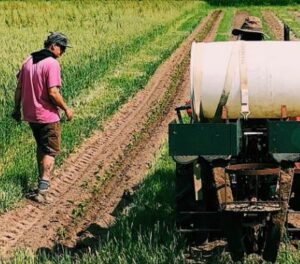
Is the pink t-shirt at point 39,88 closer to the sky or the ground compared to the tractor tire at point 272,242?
closer to the sky

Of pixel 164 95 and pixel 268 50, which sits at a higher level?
pixel 268 50

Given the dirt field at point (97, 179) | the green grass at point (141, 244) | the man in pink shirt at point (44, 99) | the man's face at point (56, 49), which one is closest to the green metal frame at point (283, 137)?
the green grass at point (141, 244)

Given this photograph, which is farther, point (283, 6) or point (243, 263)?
point (283, 6)

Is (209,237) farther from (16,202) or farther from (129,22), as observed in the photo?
(129,22)

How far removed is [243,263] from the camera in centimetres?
572

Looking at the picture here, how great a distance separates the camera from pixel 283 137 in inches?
212

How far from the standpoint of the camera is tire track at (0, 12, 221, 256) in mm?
7145

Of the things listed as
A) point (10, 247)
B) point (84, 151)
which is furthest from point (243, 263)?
point (84, 151)

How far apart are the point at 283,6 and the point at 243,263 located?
148 ft

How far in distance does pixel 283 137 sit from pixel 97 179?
3.92m

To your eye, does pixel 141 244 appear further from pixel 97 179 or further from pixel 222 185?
pixel 97 179

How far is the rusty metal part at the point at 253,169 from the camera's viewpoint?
5.42 m

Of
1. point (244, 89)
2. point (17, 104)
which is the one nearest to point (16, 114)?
point (17, 104)

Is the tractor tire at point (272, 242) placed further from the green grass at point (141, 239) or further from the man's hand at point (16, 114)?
the man's hand at point (16, 114)
